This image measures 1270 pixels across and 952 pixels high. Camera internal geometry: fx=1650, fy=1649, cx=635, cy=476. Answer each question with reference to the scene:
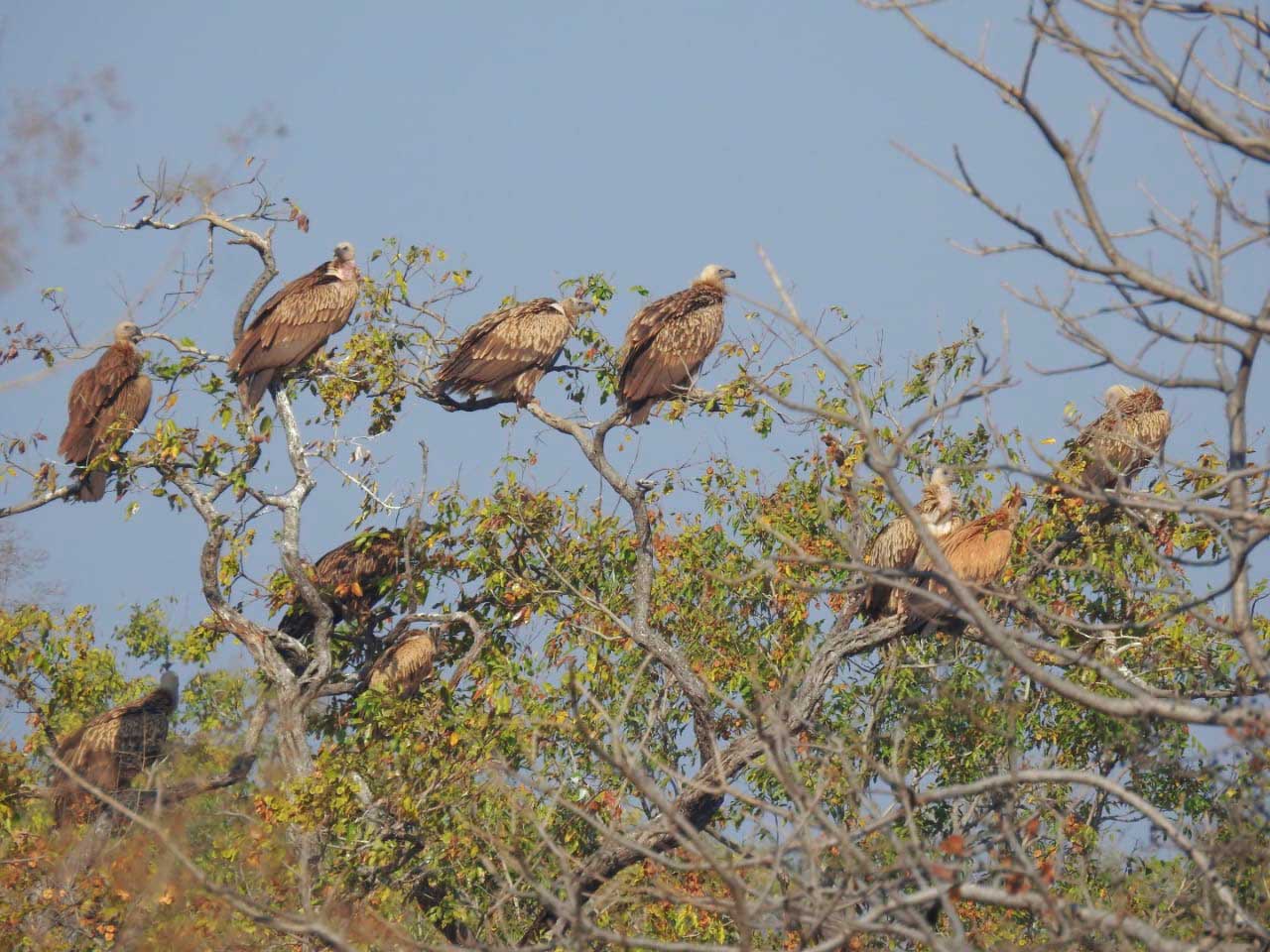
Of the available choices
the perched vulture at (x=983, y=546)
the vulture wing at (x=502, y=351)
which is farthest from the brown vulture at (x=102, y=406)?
the perched vulture at (x=983, y=546)

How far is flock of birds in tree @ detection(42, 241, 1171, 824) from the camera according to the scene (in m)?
10.9

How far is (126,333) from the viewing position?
43.1 ft

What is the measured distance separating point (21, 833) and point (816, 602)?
18.2 feet

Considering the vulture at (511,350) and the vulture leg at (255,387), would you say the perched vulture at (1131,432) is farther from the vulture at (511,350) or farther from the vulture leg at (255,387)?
the vulture leg at (255,387)

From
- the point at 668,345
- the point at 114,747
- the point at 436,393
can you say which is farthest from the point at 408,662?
the point at 668,345

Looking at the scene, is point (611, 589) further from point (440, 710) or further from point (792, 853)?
point (792, 853)

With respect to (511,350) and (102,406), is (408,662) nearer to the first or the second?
(511,350)

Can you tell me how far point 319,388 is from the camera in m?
11.5

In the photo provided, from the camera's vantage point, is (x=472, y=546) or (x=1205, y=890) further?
(x=472, y=546)

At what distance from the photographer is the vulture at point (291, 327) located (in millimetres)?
11750

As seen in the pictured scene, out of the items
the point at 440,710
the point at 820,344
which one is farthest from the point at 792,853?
the point at 440,710

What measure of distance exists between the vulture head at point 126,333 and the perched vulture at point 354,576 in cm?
267

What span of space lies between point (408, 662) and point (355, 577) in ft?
2.85

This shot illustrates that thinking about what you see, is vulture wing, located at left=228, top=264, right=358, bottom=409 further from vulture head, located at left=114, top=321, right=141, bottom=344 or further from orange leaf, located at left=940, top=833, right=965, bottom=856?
orange leaf, located at left=940, top=833, right=965, bottom=856
